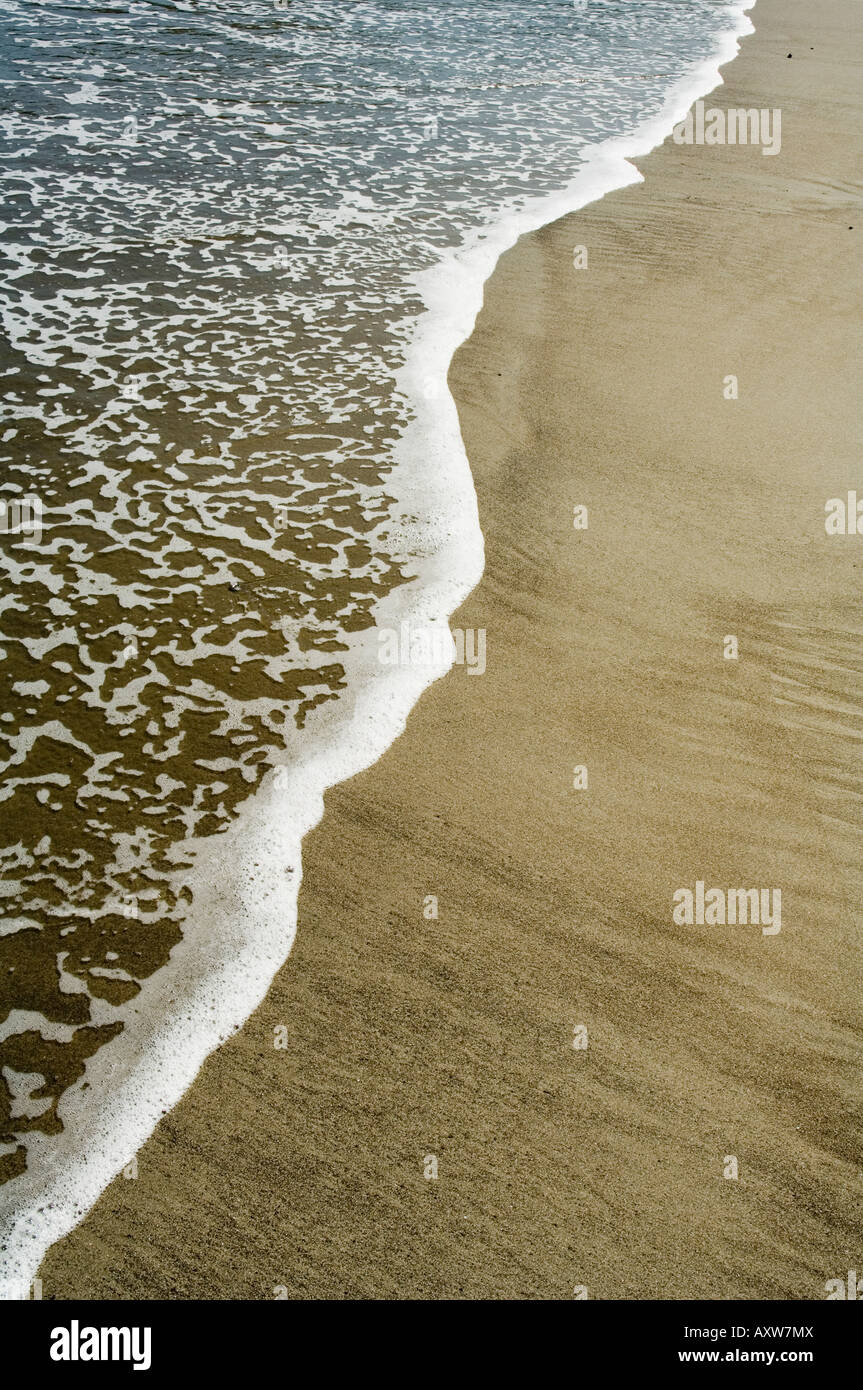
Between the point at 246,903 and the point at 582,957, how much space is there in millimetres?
1187

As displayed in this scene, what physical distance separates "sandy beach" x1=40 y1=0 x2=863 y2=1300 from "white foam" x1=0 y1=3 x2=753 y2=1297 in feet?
0.25

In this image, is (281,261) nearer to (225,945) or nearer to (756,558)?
(756,558)

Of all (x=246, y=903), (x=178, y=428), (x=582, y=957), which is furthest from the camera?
(x=178, y=428)

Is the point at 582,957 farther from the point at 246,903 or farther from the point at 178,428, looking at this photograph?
A: the point at 178,428

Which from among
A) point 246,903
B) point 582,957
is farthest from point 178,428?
point 582,957

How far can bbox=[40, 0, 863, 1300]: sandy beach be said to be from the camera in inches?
107

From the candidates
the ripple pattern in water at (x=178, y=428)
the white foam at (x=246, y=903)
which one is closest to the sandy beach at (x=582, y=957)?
the white foam at (x=246, y=903)

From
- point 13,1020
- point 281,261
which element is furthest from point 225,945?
point 281,261

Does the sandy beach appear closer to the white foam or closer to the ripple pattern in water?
the white foam

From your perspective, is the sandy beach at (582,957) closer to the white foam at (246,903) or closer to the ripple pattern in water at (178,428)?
the white foam at (246,903)

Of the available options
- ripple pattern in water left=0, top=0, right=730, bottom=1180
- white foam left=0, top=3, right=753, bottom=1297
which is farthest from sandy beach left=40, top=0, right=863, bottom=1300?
ripple pattern in water left=0, top=0, right=730, bottom=1180

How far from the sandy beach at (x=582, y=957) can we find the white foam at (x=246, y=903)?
76 mm

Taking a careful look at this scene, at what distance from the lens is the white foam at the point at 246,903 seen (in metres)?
2.82

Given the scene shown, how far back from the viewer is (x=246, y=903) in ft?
11.7
